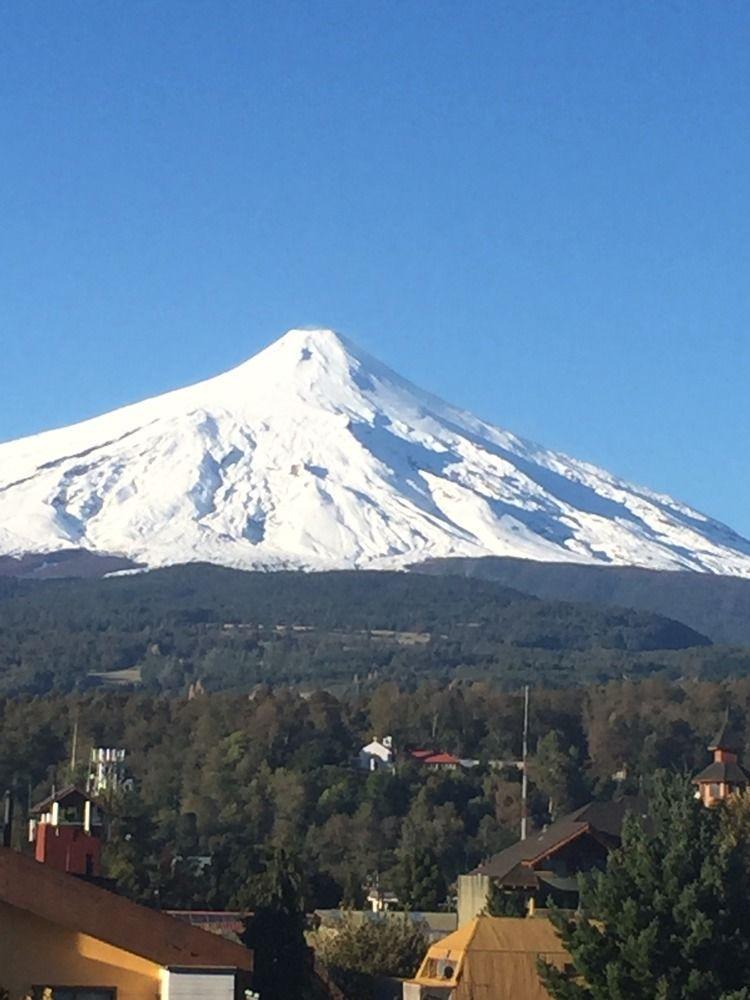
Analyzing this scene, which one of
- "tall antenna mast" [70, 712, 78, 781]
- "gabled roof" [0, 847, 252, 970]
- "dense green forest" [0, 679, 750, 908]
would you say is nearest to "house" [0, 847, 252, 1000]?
"gabled roof" [0, 847, 252, 970]

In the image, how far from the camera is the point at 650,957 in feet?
82.8

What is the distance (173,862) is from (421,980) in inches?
1034

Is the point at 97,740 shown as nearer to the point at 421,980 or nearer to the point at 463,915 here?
the point at 463,915

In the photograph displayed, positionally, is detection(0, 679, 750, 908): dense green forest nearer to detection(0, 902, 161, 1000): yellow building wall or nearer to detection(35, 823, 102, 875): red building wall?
detection(35, 823, 102, 875): red building wall

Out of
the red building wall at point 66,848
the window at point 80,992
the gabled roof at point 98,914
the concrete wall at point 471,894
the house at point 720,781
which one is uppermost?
the house at point 720,781

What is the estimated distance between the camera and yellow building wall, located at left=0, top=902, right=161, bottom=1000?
14.9 metres

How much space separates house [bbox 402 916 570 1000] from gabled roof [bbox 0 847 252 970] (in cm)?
1239

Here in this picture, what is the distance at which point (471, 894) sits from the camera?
45656mm

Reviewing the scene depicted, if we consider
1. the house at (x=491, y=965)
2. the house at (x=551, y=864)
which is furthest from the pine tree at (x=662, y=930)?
the house at (x=551, y=864)

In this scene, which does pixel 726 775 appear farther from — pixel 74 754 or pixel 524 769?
pixel 74 754

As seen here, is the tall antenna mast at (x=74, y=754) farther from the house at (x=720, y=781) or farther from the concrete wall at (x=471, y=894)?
the concrete wall at (x=471, y=894)

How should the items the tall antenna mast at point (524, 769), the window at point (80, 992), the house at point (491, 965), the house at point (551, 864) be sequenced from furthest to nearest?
the tall antenna mast at point (524, 769) < the house at point (551, 864) < the house at point (491, 965) < the window at point (80, 992)

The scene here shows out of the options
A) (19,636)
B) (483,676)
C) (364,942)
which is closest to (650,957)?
(364,942)

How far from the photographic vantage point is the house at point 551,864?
45.6 metres
